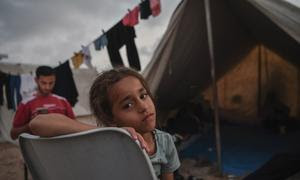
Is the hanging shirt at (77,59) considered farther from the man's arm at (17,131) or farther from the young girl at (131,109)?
the young girl at (131,109)

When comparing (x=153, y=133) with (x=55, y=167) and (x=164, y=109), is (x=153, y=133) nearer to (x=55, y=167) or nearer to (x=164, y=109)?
(x=55, y=167)

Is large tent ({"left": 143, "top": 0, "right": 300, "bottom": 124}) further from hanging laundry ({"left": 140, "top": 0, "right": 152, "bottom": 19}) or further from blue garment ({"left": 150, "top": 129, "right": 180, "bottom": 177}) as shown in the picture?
blue garment ({"left": 150, "top": 129, "right": 180, "bottom": 177})

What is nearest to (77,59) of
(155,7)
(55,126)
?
(155,7)

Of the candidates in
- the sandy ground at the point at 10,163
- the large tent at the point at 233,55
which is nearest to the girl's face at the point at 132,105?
the large tent at the point at 233,55

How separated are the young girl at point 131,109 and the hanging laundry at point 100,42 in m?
3.16

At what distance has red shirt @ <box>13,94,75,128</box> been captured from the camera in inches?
86.4

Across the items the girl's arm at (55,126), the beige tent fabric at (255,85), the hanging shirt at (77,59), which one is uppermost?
the hanging shirt at (77,59)

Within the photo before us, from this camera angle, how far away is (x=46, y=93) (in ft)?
7.73

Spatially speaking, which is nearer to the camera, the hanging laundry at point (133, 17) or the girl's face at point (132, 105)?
the girl's face at point (132, 105)

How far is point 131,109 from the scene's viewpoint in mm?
935

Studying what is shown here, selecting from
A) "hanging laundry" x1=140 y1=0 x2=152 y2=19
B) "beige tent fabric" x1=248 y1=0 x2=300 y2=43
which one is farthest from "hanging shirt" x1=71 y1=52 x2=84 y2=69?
"beige tent fabric" x1=248 y1=0 x2=300 y2=43

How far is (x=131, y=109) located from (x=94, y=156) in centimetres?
38

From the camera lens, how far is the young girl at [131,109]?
3.06 ft

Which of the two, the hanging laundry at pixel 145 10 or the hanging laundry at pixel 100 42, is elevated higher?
the hanging laundry at pixel 145 10
